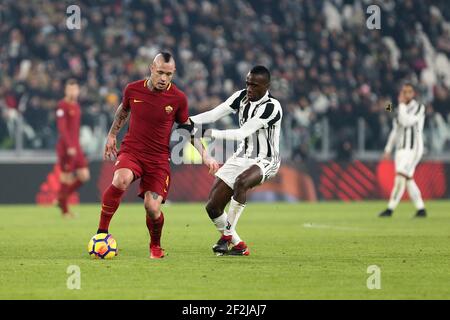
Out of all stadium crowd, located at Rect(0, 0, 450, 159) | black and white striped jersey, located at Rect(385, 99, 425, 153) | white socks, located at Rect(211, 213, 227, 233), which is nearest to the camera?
white socks, located at Rect(211, 213, 227, 233)

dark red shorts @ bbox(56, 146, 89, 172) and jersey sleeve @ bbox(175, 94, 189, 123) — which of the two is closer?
jersey sleeve @ bbox(175, 94, 189, 123)

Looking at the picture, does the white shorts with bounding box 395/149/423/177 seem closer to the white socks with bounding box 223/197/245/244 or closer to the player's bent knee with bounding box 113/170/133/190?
the white socks with bounding box 223/197/245/244

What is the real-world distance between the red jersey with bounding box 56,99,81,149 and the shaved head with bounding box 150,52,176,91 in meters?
8.73

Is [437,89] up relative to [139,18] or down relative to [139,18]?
down

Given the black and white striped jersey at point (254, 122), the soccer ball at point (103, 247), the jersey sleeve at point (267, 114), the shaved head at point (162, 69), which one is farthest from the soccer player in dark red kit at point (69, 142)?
the soccer ball at point (103, 247)

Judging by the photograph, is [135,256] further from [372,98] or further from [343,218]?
[372,98]

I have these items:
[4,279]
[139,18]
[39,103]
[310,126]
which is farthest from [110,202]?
[139,18]

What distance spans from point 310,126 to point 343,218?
6195 mm

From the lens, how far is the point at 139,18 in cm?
2672

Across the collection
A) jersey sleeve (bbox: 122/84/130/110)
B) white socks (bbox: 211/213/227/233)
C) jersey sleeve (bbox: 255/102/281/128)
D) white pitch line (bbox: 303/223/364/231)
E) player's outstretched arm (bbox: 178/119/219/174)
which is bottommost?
white pitch line (bbox: 303/223/364/231)

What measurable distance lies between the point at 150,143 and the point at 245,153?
1.42 m

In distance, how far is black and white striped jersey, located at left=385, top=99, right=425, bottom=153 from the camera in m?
20.1

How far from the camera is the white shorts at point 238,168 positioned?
12047 millimetres

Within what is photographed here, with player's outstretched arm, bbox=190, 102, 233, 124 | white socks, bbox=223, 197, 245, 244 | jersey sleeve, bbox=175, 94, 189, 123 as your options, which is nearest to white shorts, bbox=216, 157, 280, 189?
white socks, bbox=223, 197, 245, 244
